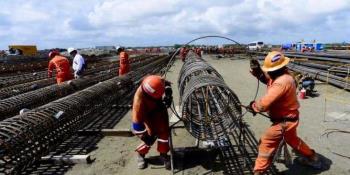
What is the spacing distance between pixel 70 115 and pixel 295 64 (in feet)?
51.8

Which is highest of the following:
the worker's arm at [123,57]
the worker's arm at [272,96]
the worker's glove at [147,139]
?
the worker's arm at [123,57]

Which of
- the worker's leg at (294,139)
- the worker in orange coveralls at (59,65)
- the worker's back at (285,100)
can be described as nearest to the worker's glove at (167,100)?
the worker's back at (285,100)

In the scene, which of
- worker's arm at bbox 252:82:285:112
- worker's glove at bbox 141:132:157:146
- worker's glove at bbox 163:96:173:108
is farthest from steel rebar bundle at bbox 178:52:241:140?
worker's arm at bbox 252:82:285:112

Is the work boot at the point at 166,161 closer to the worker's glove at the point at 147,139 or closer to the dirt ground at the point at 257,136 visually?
the dirt ground at the point at 257,136

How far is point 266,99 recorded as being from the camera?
486 centimetres

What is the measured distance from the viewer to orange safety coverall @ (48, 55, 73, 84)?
33.4 ft

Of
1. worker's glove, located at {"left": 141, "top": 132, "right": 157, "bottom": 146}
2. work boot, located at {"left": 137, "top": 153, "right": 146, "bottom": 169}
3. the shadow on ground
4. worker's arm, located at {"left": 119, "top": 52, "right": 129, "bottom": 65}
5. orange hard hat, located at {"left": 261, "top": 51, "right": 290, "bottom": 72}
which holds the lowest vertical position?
the shadow on ground

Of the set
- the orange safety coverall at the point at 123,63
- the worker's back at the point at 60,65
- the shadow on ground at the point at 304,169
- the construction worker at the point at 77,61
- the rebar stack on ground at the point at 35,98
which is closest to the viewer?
the shadow on ground at the point at 304,169

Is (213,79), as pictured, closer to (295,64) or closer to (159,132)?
(159,132)

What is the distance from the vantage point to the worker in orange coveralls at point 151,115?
17.4ft

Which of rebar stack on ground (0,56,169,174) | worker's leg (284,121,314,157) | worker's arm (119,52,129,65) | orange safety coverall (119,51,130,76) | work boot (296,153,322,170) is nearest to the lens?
worker's leg (284,121,314,157)

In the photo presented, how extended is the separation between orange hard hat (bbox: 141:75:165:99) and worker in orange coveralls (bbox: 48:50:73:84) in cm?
566

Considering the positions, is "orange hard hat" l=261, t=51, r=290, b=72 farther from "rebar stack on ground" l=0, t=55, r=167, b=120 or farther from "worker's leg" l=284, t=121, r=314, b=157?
"rebar stack on ground" l=0, t=55, r=167, b=120

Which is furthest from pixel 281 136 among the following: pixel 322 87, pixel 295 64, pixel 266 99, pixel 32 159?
pixel 295 64
